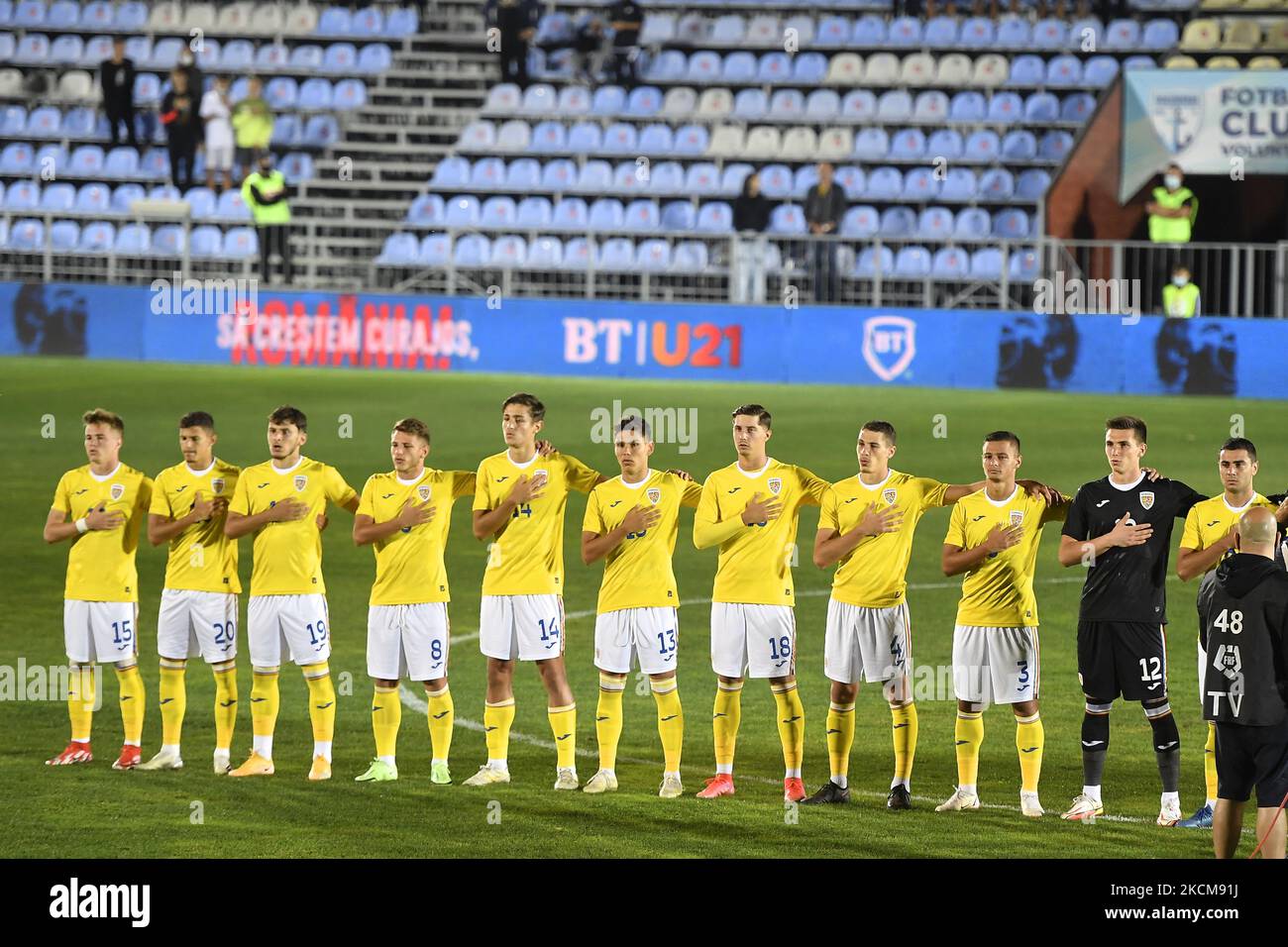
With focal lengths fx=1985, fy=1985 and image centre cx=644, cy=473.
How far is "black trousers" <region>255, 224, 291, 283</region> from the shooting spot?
91.7ft

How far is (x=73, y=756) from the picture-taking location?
11258 millimetres

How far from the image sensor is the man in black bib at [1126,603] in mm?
10164

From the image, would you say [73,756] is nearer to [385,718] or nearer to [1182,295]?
[385,718]

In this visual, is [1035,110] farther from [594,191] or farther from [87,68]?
[87,68]

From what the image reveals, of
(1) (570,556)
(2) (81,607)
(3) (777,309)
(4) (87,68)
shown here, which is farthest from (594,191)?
(2) (81,607)

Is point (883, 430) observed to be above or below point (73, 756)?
above

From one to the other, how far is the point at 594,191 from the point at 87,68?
34.0ft

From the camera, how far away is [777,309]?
2569cm

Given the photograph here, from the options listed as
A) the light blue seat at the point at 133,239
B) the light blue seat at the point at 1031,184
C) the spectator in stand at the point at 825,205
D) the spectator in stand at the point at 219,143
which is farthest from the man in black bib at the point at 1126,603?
the spectator in stand at the point at 219,143

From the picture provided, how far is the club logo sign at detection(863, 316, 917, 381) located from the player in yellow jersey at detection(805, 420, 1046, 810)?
14.8 m

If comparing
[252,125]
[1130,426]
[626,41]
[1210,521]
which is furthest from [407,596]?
[626,41]

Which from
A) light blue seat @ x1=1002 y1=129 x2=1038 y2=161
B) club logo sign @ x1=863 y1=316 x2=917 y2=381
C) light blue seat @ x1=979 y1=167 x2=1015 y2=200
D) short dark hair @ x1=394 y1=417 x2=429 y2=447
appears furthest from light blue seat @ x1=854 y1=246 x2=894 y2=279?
short dark hair @ x1=394 y1=417 x2=429 y2=447

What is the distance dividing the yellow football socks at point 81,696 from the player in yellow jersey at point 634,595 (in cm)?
294

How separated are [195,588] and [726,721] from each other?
3.06 m
